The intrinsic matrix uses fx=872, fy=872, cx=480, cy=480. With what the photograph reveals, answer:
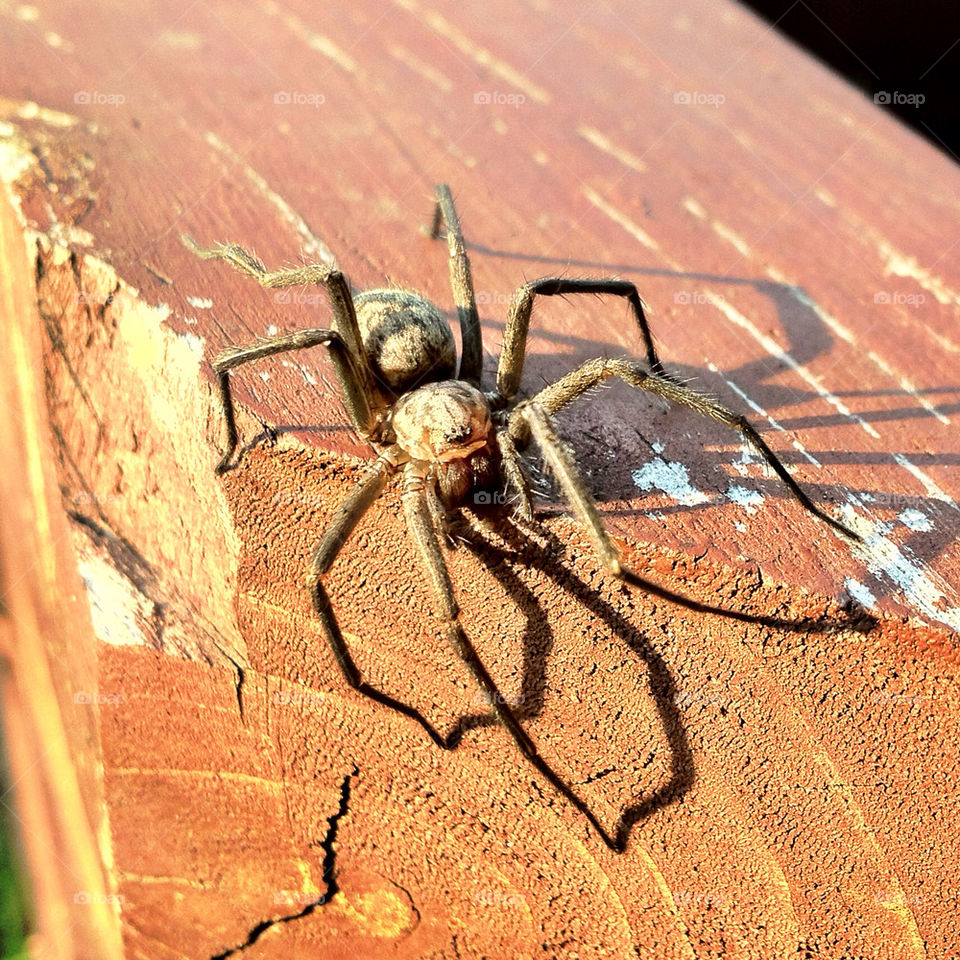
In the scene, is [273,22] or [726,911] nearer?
[726,911]

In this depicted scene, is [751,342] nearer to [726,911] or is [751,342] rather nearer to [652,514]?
[652,514]

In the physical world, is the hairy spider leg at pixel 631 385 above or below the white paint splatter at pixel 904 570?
below


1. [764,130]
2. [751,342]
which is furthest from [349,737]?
[764,130]

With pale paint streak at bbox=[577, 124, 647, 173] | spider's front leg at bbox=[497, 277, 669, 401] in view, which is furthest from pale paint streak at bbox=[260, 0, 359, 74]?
spider's front leg at bbox=[497, 277, 669, 401]

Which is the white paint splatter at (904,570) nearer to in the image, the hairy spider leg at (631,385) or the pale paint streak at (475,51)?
the hairy spider leg at (631,385)

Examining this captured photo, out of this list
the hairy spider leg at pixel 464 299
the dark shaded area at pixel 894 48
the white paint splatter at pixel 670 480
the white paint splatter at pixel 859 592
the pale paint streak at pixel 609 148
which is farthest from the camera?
the dark shaded area at pixel 894 48

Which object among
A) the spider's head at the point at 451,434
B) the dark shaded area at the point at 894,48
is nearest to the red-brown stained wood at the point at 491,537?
the spider's head at the point at 451,434

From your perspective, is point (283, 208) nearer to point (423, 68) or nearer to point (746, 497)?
point (423, 68)

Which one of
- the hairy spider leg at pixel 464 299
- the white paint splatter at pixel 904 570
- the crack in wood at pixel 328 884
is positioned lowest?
the crack in wood at pixel 328 884
